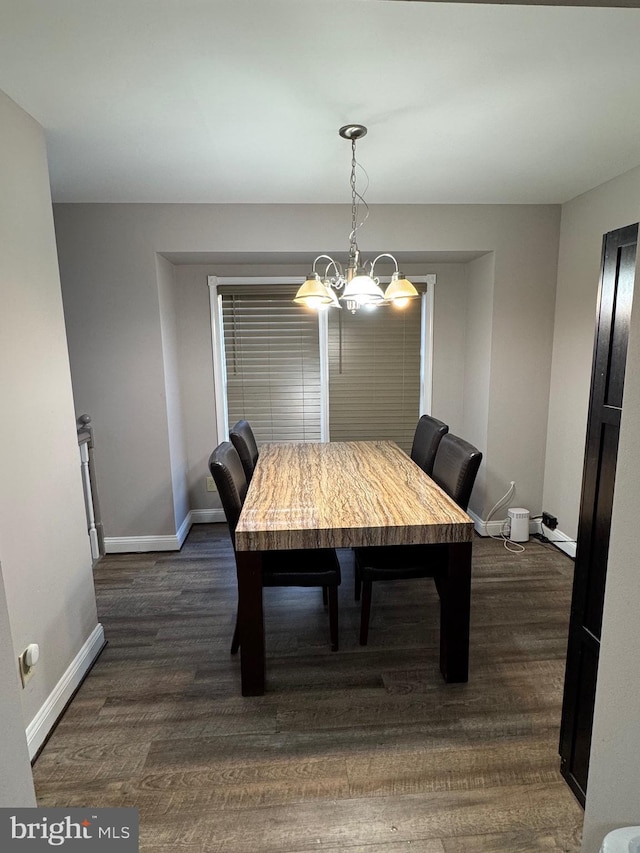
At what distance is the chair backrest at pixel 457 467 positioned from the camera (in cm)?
209

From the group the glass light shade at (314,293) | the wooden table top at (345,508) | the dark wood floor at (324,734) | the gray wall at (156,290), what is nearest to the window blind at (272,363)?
the gray wall at (156,290)

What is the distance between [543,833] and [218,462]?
1664mm

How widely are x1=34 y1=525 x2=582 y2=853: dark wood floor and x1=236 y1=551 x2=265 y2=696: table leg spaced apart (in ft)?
0.29

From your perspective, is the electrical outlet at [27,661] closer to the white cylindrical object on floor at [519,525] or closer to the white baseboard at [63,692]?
the white baseboard at [63,692]

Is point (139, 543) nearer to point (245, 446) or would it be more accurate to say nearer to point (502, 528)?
point (245, 446)

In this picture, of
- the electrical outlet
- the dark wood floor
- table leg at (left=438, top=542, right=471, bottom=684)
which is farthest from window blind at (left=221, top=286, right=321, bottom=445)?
the electrical outlet

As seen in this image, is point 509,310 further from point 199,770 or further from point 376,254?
point 199,770

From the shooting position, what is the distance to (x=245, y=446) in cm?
278

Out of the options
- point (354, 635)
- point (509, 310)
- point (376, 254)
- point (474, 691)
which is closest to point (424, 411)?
point (509, 310)

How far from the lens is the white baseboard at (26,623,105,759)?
1619 millimetres

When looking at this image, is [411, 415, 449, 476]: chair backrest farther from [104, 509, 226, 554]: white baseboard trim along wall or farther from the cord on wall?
[104, 509, 226, 554]: white baseboard trim along wall

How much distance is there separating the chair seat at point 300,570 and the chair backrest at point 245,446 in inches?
27.0

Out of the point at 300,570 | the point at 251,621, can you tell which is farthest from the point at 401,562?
the point at 251,621

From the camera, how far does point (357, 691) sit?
1.87 m
